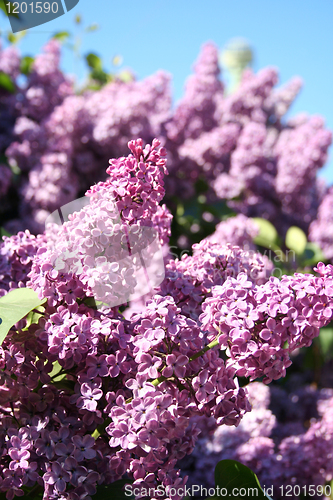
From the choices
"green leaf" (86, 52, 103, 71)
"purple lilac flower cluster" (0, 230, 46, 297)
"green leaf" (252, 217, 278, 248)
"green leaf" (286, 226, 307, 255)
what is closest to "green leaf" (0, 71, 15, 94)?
"green leaf" (86, 52, 103, 71)

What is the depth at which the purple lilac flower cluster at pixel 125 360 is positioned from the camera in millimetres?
614

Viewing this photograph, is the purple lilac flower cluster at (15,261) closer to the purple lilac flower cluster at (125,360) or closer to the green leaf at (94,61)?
the purple lilac flower cluster at (125,360)

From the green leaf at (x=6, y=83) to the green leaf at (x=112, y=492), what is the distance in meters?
2.19

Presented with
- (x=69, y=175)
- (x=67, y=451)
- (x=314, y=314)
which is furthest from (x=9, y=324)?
(x=69, y=175)

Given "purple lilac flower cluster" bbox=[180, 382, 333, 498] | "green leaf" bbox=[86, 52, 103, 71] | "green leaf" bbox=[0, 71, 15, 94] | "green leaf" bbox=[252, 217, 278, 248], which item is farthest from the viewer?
"green leaf" bbox=[86, 52, 103, 71]

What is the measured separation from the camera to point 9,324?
0.62m

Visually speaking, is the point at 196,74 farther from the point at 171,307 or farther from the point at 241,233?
the point at 171,307

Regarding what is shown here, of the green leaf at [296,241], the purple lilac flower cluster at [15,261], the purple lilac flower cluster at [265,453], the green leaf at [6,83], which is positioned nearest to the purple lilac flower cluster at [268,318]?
the purple lilac flower cluster at [15,261]

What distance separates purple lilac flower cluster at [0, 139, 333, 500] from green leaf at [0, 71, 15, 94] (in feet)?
6.40

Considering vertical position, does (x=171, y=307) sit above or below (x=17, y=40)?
below

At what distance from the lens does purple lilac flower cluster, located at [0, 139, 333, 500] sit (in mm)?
614

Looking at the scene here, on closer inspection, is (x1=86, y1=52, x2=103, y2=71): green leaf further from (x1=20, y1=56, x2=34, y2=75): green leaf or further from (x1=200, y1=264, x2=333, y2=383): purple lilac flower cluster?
(x1=200, y1=264, x2=333, y2=383): purple lilac flower cluster

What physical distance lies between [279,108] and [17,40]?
168 cm

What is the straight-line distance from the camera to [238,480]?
73 cm
